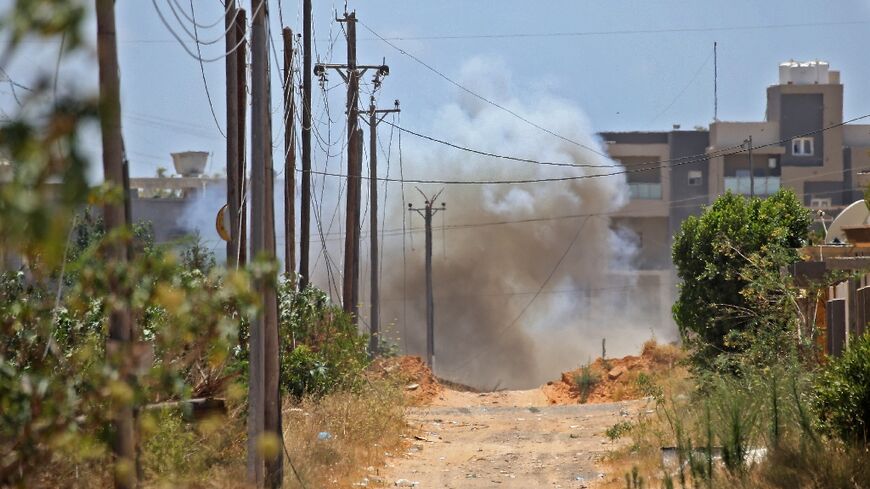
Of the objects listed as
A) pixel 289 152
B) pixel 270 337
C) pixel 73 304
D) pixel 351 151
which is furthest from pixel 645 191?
pixel 73 304

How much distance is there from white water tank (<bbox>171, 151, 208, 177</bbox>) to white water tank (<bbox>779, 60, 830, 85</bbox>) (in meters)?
34.9

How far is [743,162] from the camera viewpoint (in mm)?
70438

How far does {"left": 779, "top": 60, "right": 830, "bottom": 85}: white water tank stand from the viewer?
70250mm

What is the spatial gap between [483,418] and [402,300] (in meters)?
35.1

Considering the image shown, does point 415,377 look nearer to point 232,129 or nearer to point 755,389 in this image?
point 232,129

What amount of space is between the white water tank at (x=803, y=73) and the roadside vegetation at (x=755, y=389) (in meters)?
45.1

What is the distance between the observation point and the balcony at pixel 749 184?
68.9 meters

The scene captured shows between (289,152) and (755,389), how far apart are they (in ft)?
35.1

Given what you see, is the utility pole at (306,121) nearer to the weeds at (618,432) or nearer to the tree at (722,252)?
the weeds at (618,432)

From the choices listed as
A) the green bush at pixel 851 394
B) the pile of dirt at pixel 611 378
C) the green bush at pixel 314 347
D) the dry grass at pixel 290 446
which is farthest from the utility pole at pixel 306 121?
the green bush at pixel 851 394

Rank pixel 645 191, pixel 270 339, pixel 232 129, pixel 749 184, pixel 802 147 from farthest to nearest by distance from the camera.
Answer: pixel 645 191 → pixel 802 147 → pixel 749 184 → pixel 232 129 → pixel 270 339

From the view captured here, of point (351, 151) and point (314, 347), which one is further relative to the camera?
point (351, 151)

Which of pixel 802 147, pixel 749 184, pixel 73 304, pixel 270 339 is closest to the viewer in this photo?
pixel 73 304

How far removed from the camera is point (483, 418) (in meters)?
27.9
